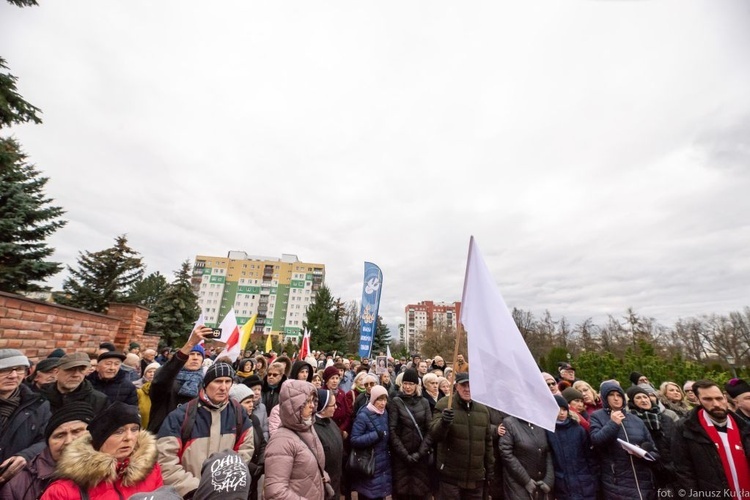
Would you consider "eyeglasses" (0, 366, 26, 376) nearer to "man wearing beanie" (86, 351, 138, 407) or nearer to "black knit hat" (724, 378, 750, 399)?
"man wearing beanie" (86, 351, 138, 407)

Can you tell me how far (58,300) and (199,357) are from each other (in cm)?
1772

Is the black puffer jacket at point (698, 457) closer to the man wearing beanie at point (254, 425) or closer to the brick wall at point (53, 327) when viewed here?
the man wearing beanie at point (254, 425)

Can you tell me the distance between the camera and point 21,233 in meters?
11.2

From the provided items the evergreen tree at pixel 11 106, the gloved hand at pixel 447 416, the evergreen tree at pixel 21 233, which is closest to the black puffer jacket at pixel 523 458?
the gloved hand at pixel 447 416

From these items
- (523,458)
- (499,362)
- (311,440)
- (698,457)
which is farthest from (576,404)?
(311,440)

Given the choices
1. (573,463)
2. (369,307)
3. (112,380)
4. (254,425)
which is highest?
(369,307)

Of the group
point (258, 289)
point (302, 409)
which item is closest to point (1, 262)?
point (302, 409)

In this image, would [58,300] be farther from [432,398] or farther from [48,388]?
[432,398]

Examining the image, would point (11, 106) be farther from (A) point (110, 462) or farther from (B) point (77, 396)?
(A) point (110, 462)

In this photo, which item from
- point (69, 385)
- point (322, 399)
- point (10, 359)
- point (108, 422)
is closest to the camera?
point (108, 422)

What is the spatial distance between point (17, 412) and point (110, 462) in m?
1.86

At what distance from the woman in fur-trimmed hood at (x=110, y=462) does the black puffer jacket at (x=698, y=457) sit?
15.6 feet

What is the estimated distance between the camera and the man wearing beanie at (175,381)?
3.32 meters

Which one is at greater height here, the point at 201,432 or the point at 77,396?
the point at 77,396
